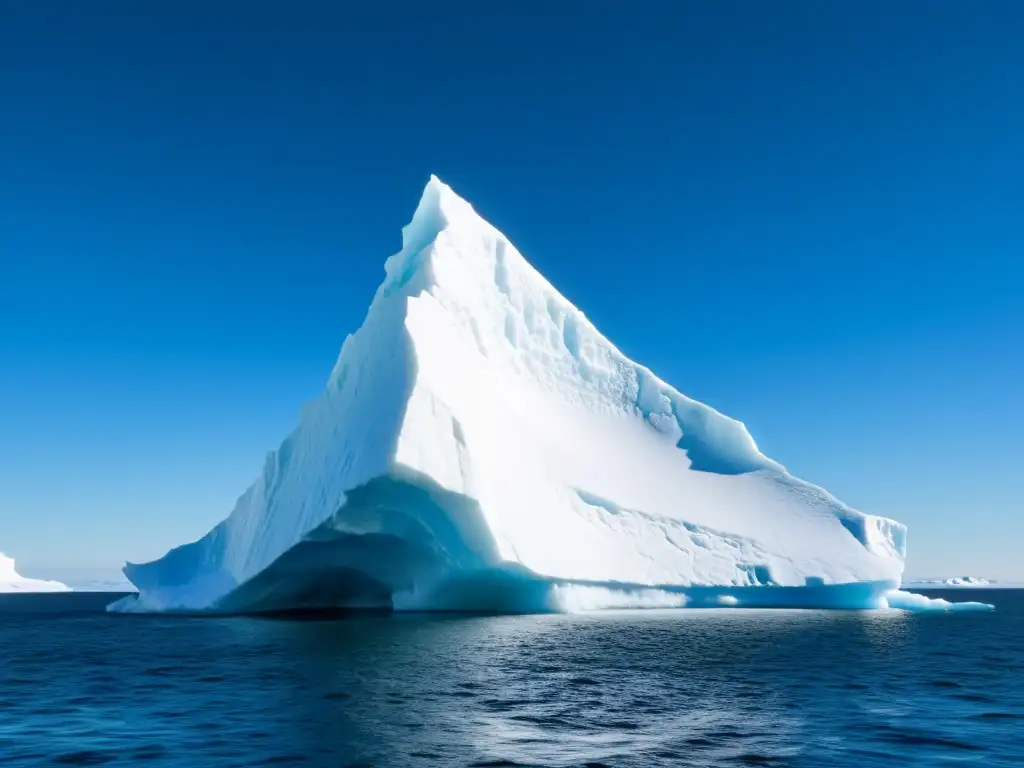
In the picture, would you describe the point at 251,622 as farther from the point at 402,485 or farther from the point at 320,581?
the point at 402,485

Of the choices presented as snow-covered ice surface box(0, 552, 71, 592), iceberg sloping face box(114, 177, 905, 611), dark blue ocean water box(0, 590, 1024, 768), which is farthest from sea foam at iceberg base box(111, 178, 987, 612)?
snow-covered ice surface box(0, 552, 71, 592)

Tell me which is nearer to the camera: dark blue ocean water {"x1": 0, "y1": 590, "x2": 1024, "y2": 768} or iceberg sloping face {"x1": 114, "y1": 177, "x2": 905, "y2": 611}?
dark blue ocean water {"x1": 0, "y1": 590, "x2": 1024, "y2": 768}

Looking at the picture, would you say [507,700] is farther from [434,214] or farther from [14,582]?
[14,582]

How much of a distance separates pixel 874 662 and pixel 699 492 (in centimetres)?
1553

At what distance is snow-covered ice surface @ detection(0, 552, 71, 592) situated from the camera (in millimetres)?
103312

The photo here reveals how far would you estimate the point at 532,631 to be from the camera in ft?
67.1

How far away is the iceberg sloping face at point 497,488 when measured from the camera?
2380cm

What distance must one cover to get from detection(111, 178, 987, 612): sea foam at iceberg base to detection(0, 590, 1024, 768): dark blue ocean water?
4246mm

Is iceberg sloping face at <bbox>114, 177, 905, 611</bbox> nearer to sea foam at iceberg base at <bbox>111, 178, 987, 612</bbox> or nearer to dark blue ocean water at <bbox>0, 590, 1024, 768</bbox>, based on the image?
sea foam at iceberg base at <bbox>111, 178, 987, 612</bbox>

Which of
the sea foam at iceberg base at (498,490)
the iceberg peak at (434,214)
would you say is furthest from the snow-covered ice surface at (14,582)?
the iceberg peak at (434,214)

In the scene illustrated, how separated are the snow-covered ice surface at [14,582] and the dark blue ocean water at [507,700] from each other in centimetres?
9909

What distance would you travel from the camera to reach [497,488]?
2486 cm

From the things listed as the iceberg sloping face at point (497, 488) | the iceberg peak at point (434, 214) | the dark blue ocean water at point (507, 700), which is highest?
the iceberg peak at point (434, 214)

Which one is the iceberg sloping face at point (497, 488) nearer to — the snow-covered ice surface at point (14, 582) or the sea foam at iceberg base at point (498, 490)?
the sea foam at iceberg base at point (498, 490)
